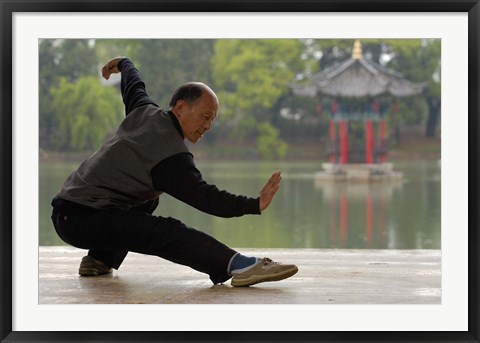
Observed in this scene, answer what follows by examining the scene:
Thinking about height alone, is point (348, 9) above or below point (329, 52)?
below

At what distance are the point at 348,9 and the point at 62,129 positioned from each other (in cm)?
2137

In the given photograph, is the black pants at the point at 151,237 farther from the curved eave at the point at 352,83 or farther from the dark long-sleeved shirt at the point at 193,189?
the curved eave at the point at 352,83

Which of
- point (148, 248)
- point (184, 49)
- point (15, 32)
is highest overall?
point (184, 49)

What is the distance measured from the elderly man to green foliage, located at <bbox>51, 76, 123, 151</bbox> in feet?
66.1

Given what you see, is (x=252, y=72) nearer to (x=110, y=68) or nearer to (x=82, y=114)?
(x=82, y=114)

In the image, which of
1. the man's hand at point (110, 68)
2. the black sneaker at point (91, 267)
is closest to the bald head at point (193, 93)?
the man's hand at point (110, 68)

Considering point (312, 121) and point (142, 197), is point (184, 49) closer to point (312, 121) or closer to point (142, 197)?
point (312, 121)

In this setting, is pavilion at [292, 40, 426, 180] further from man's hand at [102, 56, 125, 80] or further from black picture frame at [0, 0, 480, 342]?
black picture frame at [0, 0, 480, 342]

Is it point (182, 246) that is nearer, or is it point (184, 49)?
point (182, 246)

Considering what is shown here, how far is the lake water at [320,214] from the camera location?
31.0 feet

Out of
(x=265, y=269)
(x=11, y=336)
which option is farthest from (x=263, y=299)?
(x=11, y=336)

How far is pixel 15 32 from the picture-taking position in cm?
184

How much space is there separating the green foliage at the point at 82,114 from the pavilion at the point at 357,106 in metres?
5.41

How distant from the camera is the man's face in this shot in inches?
89.0
